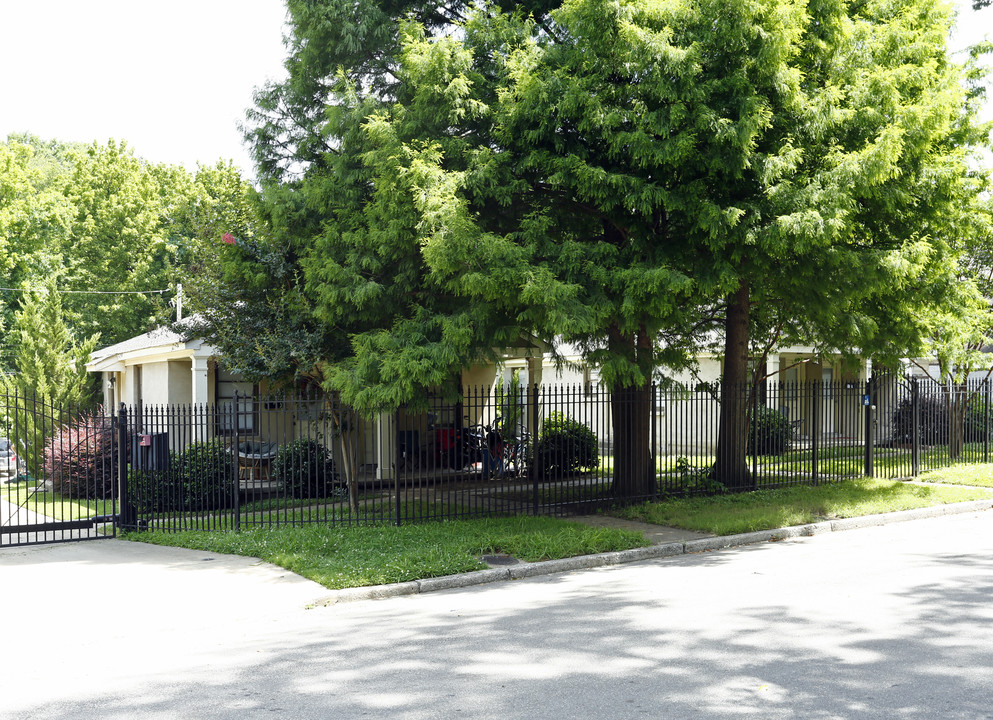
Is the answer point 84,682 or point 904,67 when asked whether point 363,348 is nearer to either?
point 84,682

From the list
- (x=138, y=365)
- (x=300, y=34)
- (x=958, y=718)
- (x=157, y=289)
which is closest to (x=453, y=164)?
(x=300, y=34)

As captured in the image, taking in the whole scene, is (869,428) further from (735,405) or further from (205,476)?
(205,476)

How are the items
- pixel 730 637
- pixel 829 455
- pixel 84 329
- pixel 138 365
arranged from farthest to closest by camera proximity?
1. pixel 84 329
2. pixel 138 365
3. pixel 829 455
4. pixel 730 637

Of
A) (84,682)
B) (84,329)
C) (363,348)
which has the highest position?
(84,329)

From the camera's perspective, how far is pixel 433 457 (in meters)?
16.1

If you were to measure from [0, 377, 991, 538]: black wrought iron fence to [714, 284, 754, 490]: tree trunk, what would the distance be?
0.25 ft

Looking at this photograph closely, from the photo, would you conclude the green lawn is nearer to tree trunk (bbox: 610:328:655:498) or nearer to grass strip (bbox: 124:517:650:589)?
grass strip (bbox: 124:517:650:589)

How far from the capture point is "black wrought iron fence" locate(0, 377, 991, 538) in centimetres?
1328

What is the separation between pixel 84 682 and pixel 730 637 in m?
4.89

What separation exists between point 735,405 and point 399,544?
7572 mm


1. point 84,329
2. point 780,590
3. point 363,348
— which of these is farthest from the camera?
point 84,329

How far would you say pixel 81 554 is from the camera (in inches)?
448

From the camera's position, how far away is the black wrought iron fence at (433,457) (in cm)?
1328

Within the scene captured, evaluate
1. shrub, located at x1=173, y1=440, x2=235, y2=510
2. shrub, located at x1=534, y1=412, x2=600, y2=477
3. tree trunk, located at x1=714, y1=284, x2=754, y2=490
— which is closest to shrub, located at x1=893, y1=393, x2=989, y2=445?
tree trunk, located at x1=714, y1=284, x2=754, y2=490
